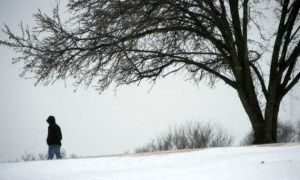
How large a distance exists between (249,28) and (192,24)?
2.31 m

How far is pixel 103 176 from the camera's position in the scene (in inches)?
124

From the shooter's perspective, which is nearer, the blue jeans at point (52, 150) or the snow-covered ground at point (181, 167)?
the snow-covered ground at point (181, 167)

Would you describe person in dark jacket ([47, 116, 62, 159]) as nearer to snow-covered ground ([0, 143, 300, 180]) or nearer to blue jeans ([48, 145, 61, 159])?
blue jeans ([48, 145, 61, 159])

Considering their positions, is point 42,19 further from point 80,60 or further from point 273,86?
point 273,86

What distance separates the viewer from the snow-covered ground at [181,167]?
276 centimetres

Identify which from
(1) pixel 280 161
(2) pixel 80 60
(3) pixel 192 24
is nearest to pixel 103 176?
(1) pixel 280 161

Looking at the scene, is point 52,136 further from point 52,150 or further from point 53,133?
point 52,150

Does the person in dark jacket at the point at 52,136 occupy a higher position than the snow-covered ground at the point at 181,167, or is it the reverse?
the person in dark jacket at the point at 52,136

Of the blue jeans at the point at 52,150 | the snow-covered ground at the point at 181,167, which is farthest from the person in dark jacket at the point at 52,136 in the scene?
the snow-covered ground at the point at 181,167

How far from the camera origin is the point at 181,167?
3312mm

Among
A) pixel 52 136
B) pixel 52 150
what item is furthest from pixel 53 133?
pixel 52 150

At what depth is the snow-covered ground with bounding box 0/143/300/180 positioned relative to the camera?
276cm

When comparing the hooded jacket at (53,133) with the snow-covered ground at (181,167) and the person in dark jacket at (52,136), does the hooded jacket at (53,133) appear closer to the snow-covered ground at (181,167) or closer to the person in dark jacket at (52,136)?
the person in dark jacket at (52,136)

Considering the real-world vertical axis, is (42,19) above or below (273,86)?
above
